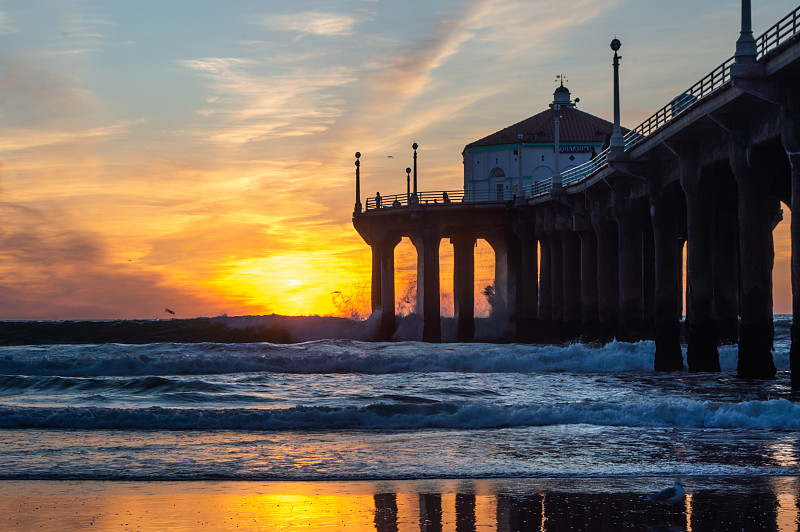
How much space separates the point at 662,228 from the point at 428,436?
858 inches

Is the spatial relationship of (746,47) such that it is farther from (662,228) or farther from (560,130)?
(560,130)

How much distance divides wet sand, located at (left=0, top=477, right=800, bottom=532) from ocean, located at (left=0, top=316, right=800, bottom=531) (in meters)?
0.07

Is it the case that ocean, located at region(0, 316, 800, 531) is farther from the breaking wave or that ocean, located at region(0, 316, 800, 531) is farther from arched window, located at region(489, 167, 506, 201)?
arched window, located at region(489, 167, 506, 201)

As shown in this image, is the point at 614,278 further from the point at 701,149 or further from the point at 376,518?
the point at 376,518

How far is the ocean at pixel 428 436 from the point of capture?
40.7 ft

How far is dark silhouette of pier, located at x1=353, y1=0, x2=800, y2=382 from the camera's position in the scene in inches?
A: 1022

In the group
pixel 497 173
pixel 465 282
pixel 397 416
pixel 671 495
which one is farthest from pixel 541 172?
pixel 671 495

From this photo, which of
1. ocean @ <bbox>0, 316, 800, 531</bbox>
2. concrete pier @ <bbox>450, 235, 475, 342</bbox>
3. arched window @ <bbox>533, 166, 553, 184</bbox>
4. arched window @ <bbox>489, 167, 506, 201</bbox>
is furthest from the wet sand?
arched window @ <bbox>489, 167, 506, 201</bbox>

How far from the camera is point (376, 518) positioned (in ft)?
34.0

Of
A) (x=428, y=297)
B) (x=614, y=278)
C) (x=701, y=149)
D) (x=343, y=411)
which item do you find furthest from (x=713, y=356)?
(x=428, y=297)

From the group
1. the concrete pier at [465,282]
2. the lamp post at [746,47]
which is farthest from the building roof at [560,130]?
the lamp post at [746,47]

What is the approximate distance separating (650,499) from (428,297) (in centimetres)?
5055

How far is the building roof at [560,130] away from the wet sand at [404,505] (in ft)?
227

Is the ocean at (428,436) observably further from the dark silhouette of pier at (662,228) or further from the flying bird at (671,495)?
the dark silhouette of pier at (662,228)
